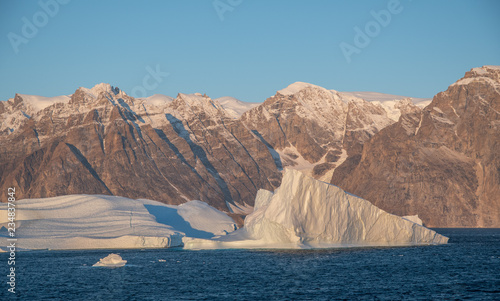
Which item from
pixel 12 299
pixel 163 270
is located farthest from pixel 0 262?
pixel 12 299

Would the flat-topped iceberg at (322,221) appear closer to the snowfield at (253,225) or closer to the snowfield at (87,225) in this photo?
the snowfield at (253,225)

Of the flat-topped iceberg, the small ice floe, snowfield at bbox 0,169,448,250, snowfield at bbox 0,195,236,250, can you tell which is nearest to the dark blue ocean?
the small ice floe

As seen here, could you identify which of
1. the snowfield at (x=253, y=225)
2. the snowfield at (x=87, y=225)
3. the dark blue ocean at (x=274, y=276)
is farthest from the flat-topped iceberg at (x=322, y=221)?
the snowfield at (x=87, y=225)

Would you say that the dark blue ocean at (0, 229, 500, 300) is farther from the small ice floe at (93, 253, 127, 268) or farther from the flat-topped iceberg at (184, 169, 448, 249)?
the flat-topped iceberg at (184, 169, 448, 249)

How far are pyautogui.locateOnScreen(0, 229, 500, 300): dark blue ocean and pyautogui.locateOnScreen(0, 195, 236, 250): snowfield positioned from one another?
23345 mm

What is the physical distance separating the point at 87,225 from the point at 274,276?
8755 cm

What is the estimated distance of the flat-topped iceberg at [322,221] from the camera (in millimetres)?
132500

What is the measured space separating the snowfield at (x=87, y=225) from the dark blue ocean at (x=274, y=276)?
23.3 m

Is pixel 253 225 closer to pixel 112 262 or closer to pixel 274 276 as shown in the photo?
pixel 112 262

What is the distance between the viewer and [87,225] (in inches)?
6870

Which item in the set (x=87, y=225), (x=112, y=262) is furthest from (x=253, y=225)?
(x=87, y=225)

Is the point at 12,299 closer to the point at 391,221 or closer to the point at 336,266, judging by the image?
the point at 336,266

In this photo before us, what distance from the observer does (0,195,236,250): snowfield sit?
164 m

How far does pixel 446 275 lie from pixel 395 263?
1647cm
